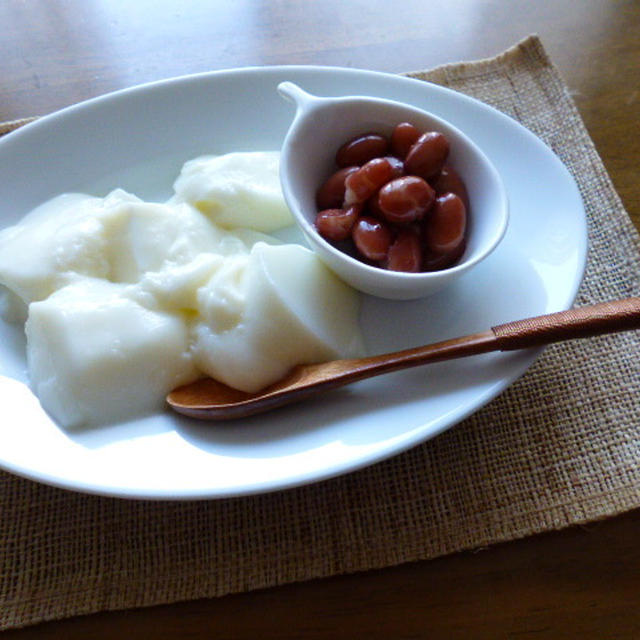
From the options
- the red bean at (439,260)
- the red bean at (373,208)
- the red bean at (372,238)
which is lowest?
the red bean at (439,260)

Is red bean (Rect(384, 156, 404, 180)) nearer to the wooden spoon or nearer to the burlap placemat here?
the wooden spoon

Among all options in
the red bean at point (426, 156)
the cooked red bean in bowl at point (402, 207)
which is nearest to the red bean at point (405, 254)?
the cooked red bean in bowl at point (402, 207)

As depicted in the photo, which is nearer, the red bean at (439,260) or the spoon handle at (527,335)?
the spoon handle at (527,335)

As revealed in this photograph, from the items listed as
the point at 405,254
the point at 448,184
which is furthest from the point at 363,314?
the point at 448,184

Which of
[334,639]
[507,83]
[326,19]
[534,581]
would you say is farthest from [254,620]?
[326,19]

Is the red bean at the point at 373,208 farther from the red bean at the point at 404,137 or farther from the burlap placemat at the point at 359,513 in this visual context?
the burlap placemat at the point at 359,513

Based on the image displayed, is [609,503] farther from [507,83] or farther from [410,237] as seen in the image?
[507,83]

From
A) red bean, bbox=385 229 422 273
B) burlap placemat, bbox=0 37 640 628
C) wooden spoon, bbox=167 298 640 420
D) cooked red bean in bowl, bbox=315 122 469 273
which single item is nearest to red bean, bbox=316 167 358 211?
cooked red bean in bowl, bbox=315 122 469 273
